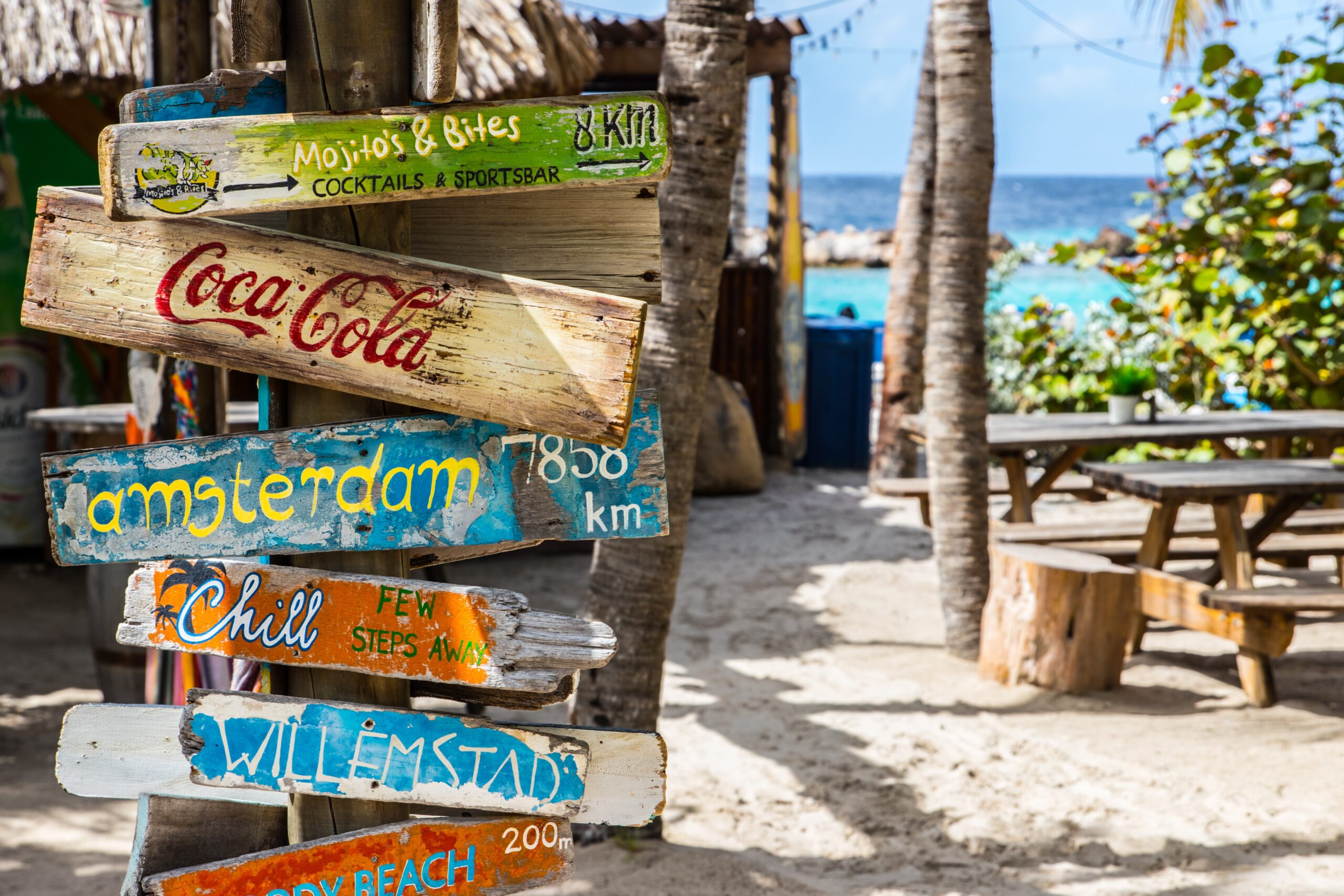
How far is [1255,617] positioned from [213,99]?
4.07m

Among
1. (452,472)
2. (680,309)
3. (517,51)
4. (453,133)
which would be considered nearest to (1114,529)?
(680,309)

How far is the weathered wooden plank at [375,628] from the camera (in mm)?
1482

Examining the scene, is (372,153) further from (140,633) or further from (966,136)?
(966,136)

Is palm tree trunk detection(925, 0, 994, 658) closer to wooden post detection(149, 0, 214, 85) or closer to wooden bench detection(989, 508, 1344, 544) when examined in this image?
wooden bench detection(989, 508, 1344, 544)

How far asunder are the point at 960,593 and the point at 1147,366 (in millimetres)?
4206

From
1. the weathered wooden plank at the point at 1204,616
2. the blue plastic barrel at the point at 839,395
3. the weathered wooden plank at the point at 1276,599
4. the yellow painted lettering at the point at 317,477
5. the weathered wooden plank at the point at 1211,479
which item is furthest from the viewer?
the blue plastic barrel at the point at 839,395

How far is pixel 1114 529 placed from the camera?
5277 millimetres

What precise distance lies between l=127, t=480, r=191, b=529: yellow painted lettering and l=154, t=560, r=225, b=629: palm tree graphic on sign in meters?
0.09

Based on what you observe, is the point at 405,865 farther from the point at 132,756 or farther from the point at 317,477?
the point at 317,477

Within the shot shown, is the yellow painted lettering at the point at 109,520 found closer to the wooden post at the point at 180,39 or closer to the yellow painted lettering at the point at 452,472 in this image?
the yellow painted lettering at the point at 452,472

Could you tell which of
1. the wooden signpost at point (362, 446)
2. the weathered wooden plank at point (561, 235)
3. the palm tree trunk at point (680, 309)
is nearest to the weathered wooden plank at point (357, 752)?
the wooden signpost at point (362, 446)

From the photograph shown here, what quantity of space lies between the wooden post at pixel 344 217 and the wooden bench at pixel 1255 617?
3588 mm

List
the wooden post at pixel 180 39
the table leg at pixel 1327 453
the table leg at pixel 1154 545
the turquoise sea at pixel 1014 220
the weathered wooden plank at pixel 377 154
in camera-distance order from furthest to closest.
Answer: the turquoise sea at pixel 1014 220 → the table leg at pixel 1327 453 → the table leg at pixel 1154 545 → the wooden post at pixel 180 39 → the weathered wooden plank at pixel 377 154

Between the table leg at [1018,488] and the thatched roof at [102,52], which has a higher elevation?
the thatched roof at [102,52]
